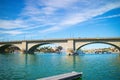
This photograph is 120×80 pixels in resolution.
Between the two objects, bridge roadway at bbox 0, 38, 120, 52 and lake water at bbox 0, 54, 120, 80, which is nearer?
lake water at bbox 0, 54, 120, 80

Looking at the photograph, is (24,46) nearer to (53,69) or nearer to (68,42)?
(68,42)

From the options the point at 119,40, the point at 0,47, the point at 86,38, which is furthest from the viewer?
the point at 0,47

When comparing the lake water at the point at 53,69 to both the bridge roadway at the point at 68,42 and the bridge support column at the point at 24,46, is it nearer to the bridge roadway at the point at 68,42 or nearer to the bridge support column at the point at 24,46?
the bridge roadway at the point at 68,42

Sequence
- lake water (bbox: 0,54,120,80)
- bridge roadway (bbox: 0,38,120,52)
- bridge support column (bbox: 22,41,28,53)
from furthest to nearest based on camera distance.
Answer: bridge support column (bbox: 22,41,28,53)
bridge roadway (bbox: 0,38,120,52)
lake water (bbox: 0,54,120,80)

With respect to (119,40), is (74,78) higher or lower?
lower

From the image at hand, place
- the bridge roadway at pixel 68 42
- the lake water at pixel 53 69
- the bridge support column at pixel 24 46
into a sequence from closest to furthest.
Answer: the lake water at pixel 53 69 < the bridge roadway at pixel 68 42 < the bridge support column at pixel 24 46

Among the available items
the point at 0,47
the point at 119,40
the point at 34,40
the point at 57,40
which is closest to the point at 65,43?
the point at 57,40

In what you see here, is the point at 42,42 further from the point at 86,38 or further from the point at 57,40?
the point at 86,38

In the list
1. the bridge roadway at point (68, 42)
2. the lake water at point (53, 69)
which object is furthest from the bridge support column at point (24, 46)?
the lake water at point (53, 69)

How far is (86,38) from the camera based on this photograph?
3770 inches

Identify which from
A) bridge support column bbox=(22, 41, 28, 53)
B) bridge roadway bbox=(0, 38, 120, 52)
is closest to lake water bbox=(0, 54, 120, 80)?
bridge roadway bbox=(0, 38, 120, 52)

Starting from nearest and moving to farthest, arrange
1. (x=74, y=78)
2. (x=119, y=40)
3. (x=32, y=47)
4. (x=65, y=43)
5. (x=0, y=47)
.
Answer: (x=74, y=78) < (x=119, y=40) < (x=65, y=43) < (x=32, y=47) < (x=0, y=47)

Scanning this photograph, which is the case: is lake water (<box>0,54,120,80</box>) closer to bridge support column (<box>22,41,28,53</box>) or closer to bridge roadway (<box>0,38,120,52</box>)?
bridge roadway (<box>0,38,120,52</box>)

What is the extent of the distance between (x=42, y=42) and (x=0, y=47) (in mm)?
37857
